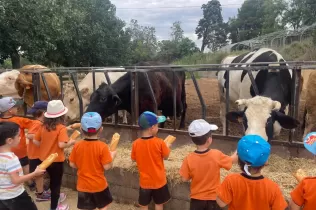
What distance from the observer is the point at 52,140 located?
12.8ft

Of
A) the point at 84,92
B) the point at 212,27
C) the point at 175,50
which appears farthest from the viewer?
the point at 212,27

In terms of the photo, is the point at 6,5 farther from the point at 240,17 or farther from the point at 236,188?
the point at 240,17

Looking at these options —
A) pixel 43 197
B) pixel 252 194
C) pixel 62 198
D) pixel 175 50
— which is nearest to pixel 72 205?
pixel 62 198

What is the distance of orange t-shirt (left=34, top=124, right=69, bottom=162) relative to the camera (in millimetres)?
3896

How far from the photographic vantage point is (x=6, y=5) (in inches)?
505

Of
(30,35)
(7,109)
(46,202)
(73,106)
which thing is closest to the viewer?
(7,109)

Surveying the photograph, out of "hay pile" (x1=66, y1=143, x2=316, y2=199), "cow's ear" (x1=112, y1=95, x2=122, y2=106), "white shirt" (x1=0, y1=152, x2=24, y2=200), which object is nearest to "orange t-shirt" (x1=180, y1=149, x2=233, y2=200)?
"hay pile" (x1=66, y1=143, x2=316, y2=199)

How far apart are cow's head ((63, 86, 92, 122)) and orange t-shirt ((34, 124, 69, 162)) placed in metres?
3.09

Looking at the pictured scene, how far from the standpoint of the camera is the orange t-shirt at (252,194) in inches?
88.5

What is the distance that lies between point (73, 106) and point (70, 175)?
2.70 metres

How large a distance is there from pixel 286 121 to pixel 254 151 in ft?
6.57

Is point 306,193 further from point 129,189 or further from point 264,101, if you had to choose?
point 129,189

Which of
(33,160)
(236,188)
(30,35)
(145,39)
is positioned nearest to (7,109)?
(33,160)

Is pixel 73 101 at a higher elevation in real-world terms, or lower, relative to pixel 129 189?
higher
